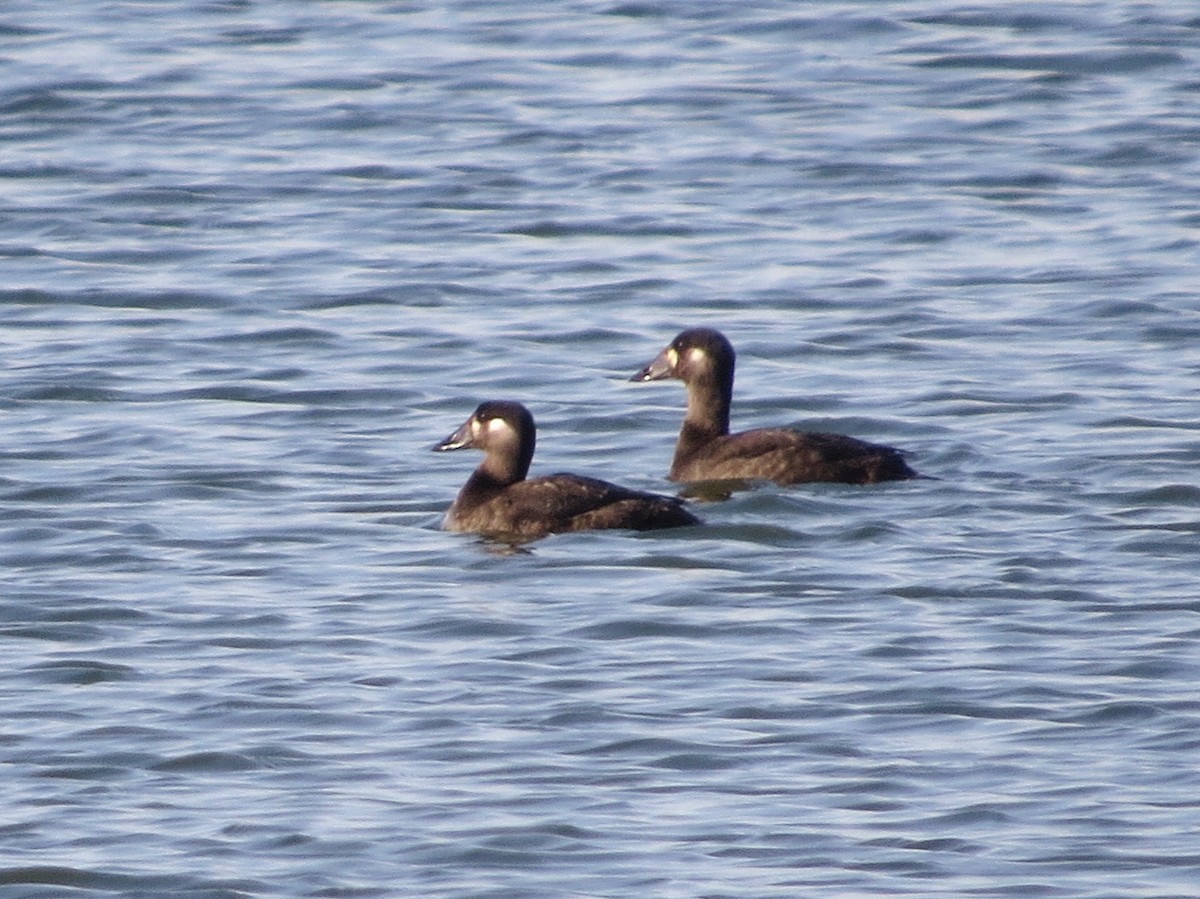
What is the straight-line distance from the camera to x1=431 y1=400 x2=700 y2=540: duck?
11.1 metres

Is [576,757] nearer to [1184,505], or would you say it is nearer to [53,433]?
[1184,505]

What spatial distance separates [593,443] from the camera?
1317 centimetres

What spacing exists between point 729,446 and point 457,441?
3.87ft

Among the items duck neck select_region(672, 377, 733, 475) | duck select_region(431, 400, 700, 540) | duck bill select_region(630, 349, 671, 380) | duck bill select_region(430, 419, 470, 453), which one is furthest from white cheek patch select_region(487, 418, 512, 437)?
duck bill select_region(630, 349, 671, 380)

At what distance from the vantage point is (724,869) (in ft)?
24.4

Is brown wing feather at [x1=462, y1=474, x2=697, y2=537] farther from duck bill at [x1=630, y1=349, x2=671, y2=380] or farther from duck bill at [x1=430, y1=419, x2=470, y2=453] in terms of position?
duck bill at [x1=630, y1=349, x2=671, y2=380]

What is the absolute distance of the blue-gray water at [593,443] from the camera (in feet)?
25.7

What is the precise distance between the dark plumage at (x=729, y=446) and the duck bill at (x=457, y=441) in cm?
101

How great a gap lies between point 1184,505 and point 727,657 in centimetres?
301

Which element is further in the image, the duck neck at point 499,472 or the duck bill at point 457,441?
the duck bill at point 457,441

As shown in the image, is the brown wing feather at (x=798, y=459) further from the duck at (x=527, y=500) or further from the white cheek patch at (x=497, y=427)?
the white cheek patch at (x=497, y=427)

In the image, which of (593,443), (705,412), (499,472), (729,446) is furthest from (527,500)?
(593,443)

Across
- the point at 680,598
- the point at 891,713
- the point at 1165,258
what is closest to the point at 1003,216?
the point at 1165,258

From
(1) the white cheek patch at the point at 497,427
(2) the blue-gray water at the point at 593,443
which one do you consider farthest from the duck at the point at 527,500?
(2) the blue-gray water at the point at 593,443
